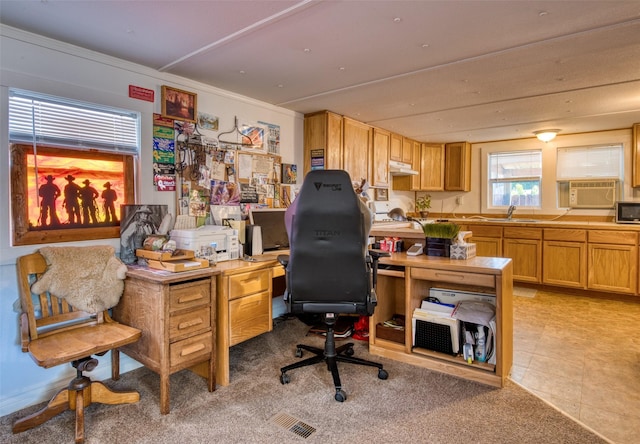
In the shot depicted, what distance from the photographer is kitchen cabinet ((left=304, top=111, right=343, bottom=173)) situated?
3.91m

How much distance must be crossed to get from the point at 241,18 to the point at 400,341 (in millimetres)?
2428

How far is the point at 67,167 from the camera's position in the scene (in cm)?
236

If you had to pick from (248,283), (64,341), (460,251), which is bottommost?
(64,341)

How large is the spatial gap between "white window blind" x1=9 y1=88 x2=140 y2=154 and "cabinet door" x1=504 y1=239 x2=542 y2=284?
4.81 m

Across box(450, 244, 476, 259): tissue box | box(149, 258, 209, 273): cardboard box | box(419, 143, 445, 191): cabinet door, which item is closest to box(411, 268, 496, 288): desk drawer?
box(450, 244, 476, 259): tissue box

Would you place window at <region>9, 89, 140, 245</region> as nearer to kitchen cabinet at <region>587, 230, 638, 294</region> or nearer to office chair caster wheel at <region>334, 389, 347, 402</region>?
office chair caster wheel at <region>334, 389, 347, 402</region>

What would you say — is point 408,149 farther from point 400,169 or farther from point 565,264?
point 565,264

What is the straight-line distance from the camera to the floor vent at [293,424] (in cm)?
186

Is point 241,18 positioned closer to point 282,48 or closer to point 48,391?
point 282,48

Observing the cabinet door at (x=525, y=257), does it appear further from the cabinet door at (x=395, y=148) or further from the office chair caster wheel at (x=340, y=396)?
the office chair caster wheel at (x=340, y=396)

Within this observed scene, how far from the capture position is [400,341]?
2754mm

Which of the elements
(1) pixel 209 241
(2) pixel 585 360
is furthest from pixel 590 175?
(1) pixel 209 241

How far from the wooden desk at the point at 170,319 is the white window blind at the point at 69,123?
979 millimetres

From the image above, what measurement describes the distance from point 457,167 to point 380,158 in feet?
5.95
